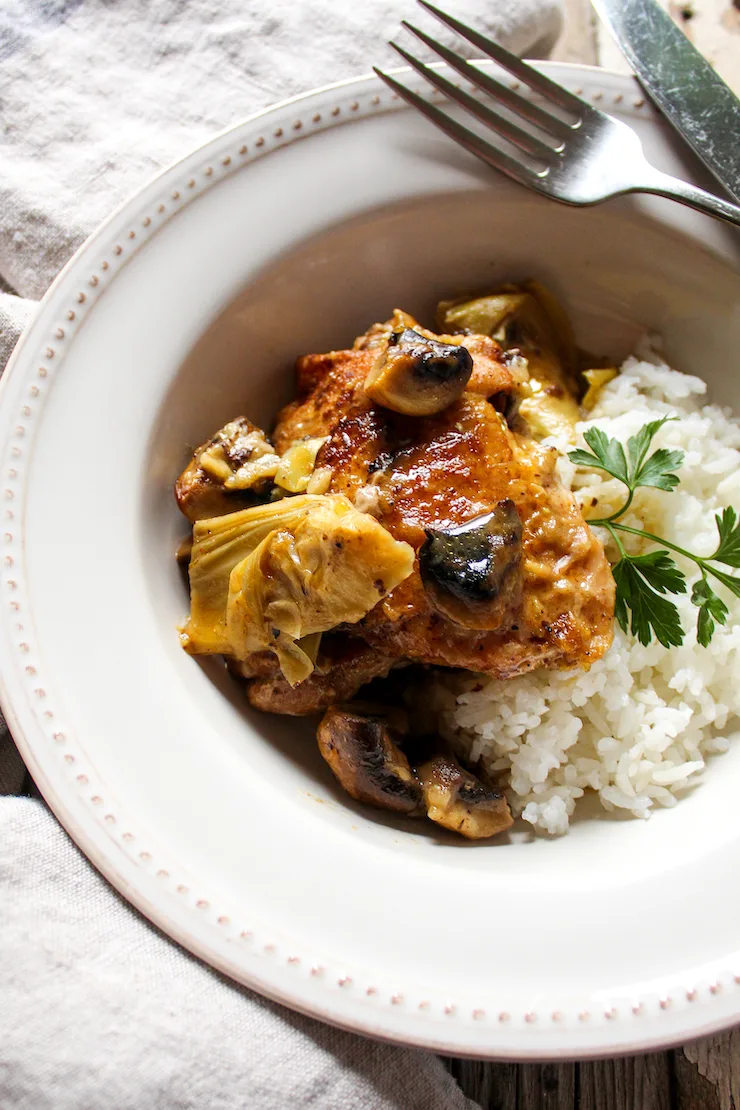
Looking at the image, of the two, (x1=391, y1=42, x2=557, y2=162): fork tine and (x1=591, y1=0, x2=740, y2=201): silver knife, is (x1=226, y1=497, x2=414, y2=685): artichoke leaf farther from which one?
(x1=591, y1=0, x2=740, y2=201): silver knife

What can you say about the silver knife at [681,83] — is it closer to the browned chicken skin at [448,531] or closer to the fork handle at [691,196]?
the fork handle at [691,196]

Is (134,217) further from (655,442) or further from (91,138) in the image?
(655,442)

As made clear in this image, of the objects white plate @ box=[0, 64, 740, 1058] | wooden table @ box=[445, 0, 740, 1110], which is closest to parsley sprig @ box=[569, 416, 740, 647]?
white plate @ box=[0, 64, 740, 1058]

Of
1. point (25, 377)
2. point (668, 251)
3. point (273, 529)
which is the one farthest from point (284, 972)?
point (668, 251)

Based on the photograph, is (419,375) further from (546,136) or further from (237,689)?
(237,689)

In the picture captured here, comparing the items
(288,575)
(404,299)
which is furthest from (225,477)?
(404,299)
